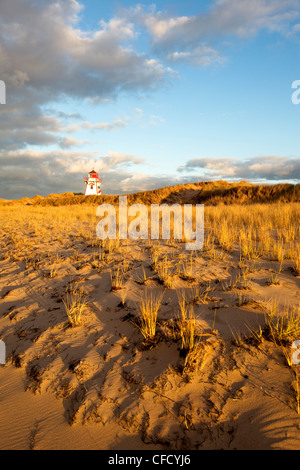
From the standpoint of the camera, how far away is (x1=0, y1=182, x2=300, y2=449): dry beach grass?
6.07 ft

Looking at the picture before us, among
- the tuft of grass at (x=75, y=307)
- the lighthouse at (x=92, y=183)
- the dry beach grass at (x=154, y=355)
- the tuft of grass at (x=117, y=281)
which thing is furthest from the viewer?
the lighthouse at (x=92, y=183)

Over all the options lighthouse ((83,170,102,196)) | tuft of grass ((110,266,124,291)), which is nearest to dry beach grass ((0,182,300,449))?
tuft of grass ((110,266,124,291))

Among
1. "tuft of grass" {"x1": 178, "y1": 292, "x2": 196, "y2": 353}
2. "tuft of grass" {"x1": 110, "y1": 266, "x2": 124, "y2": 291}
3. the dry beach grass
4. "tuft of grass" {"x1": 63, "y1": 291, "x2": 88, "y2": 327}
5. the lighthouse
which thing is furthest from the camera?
the lighthouse

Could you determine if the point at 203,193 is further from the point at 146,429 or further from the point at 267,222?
the point at 146,429

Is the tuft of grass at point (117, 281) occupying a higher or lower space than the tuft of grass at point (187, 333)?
higher

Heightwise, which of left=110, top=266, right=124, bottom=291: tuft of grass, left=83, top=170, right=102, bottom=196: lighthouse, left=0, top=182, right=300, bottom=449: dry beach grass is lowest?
left=0, top=182, right=300, bottom=449: dry beach grass

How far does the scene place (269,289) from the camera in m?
3.56

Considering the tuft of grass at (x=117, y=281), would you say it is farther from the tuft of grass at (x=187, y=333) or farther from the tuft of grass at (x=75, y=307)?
the tuft of grass at (x=187, y=333)

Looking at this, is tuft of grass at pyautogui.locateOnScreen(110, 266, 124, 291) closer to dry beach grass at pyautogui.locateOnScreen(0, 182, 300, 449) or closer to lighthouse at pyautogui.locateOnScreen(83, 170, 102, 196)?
dry beach grass at pyautogui.locateOnScreen(0, 182, 300, 449)

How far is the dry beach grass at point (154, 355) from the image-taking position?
72.9 inches

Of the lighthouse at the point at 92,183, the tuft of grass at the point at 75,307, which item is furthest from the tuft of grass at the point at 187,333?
the lighthouse at the point at 92,183

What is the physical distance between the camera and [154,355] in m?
2.48

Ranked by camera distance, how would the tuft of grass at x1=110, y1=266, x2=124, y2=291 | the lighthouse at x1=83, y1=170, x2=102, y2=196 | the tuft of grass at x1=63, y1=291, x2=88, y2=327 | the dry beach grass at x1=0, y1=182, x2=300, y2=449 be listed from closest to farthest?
the dry beach grass at x1=0, y1=182, x2=300, y2=449
the tuft of grass at x1=63, y1=291, x2=88, y2=327
the tuft of grass at x1=110, y1=266, x2=124, y2=291
the lighthouse at x1=83, y1=170, x2=102, y2=196

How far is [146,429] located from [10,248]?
20.9 ft
